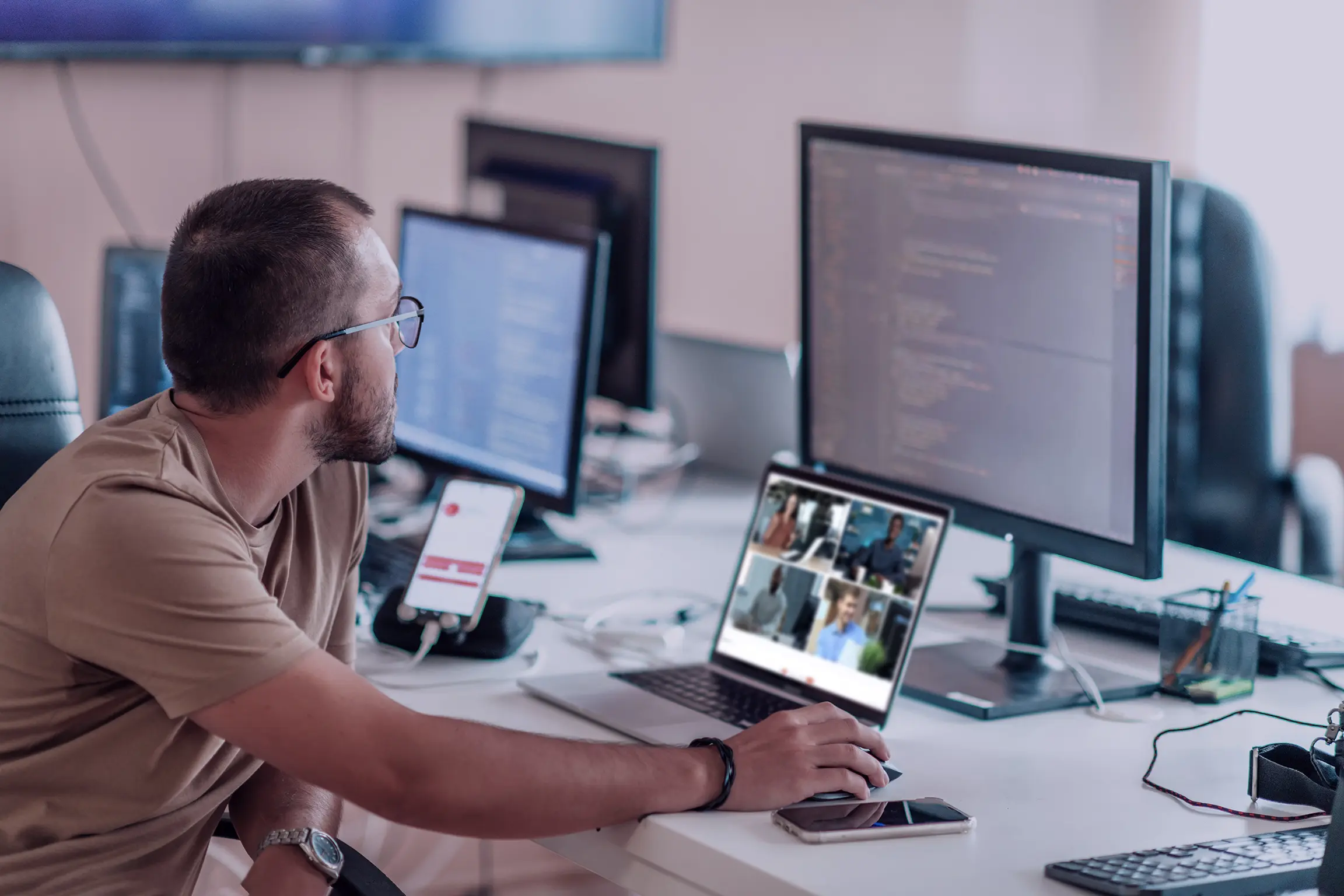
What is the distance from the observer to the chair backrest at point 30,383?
54.3 inches

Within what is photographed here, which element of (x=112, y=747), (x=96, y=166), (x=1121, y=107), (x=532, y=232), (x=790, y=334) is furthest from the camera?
(x=790, y=334)

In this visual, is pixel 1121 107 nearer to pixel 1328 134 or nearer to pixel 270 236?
pixel 1328 134

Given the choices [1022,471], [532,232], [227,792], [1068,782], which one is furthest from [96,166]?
[1068,782]

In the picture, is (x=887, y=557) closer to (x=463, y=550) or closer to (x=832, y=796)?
(x=832, y=796)

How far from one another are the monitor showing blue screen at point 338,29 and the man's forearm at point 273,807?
4.40 feet

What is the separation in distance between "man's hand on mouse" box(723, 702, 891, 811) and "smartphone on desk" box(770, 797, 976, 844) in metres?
0.02

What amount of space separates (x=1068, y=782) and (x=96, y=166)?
2.02 m

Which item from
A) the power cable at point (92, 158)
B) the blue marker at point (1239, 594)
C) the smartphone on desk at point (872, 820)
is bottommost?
the smartphone on desk at point (872, 820)

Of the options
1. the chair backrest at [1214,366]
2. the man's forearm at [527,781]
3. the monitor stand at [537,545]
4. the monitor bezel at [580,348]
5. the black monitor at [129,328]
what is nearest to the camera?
the man's forearm at [527,781]

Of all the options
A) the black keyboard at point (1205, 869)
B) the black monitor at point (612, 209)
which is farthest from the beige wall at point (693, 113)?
the black keyboard at point (1205, 869)

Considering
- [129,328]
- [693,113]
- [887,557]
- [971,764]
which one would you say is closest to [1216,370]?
[887,557]

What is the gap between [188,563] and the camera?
3.55 feet

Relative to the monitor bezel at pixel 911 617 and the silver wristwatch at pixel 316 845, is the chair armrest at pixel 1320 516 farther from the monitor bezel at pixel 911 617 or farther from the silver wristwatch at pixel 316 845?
the silver wristwatch at pixel 316 845

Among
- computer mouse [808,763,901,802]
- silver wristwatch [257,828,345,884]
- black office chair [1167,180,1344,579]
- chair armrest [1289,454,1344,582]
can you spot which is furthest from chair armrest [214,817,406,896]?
chair armrest [1289,454,1344,582]
